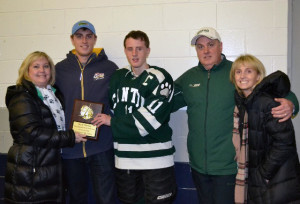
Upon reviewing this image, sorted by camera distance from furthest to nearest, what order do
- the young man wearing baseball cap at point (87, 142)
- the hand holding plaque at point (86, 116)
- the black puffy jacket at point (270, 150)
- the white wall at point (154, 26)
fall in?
1. the white wall at point (154, 26)
2. the young man wearing baseball cap at point (87, 142)
3. the hand holding plaque at point (86, 116)
4. the black puffy jacket at point (270, 150)

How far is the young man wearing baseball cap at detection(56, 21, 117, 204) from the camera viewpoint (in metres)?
2.60

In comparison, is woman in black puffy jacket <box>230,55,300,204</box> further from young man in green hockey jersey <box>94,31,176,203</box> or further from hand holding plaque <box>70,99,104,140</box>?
hand holding plaque <box>70,99,104,140</box>

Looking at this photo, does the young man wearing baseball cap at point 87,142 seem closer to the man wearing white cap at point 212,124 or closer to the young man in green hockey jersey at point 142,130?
the young man in green hockey jersey at point 142,130

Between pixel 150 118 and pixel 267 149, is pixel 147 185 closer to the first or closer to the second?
pixel 150 118

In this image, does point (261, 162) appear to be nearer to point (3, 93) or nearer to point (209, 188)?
point (209, 188)

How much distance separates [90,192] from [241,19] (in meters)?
2.47

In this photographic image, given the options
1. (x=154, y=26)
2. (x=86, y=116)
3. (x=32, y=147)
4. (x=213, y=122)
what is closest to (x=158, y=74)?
(x=213, y=122)

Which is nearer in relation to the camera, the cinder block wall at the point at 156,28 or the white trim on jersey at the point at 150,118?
the white trim on jersey at the point at 150,118

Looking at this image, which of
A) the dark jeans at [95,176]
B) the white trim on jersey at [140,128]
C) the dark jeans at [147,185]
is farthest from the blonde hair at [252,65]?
the dark jeans at [95,176]

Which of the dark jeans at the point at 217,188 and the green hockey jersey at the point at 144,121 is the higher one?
Answer: the green hockey jersey at the point at 144,121

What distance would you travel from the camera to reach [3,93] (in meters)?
3.34

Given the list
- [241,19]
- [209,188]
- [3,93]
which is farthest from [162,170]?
[3,93]

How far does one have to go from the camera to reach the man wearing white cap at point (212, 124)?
7.55 ft

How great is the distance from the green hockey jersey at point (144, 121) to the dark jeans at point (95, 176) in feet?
0.75
